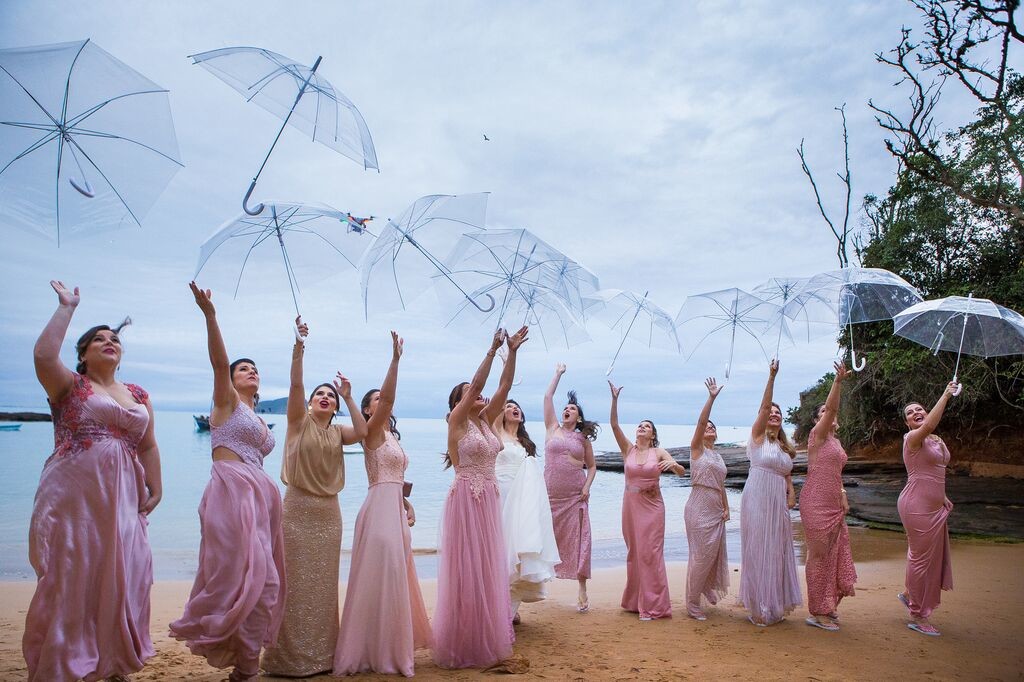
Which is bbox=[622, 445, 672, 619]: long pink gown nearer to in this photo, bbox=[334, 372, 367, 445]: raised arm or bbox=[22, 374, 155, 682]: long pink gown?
bbox=[334, 372, 367, 445]: raised arm

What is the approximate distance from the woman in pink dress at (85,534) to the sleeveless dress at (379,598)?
1193 millimetres

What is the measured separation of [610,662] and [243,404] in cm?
321

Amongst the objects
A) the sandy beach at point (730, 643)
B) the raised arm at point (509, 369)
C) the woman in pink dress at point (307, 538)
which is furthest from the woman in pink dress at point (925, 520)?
the woman in pink dress at point (307, 538)

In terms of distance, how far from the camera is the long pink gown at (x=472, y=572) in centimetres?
502

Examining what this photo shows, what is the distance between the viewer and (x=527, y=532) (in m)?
6.10

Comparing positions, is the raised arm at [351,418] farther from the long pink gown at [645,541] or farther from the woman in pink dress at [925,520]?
the woman in pink dress at [925,520]

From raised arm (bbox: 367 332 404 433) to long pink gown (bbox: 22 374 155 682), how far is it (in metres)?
1.54

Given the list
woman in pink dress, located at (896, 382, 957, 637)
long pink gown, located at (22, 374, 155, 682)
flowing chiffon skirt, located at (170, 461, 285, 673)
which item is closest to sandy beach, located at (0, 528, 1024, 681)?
woman in pink dress, located at (896, 382, 957, 637)

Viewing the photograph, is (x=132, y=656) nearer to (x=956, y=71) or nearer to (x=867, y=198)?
(x=956, y=71)

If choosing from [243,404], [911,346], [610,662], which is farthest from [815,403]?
[243,404]

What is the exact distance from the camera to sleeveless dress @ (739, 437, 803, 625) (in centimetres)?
663

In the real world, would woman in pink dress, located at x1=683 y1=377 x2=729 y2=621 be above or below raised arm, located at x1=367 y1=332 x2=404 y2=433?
below

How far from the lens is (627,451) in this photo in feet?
25.2

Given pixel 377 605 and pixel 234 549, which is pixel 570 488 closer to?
pixel 377 605
